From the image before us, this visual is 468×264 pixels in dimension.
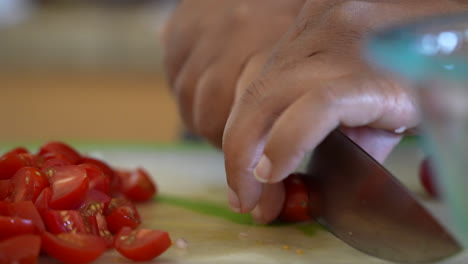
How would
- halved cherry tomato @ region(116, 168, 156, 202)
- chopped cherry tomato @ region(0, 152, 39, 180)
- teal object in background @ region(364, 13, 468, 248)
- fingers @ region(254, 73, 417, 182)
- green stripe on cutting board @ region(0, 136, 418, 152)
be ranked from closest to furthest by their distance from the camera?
1. teal object in background @ region(364, 13, 468, 248)
2. fingers @ region(254, 73, 417, 182)
3. chopped cherry tomato @ region(0, 152, 39, 180)
4. halved cherry tomato @ region(116, 168, 156, 202)
5. green stripe on cutting board @ region(0, 136, 418, 152)

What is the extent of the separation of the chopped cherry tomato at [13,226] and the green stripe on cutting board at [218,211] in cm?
39

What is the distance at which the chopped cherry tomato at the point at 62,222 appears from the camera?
2.67ft

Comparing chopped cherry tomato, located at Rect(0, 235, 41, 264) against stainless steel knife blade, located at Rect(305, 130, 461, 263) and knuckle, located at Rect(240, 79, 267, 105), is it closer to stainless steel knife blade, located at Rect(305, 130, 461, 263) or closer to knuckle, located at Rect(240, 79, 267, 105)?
knuckle, located at Rect(240, 79, 267, 105)

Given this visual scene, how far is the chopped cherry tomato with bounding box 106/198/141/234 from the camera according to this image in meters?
0.93

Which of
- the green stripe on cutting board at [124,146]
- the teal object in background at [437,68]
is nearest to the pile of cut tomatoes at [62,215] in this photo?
the teal object in background at [437,68]

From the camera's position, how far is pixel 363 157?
84 centimetres

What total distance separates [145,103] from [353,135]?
438 centimetres

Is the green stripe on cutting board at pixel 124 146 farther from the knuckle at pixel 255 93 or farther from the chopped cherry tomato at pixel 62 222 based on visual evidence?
the knuckle at pixel 255 93

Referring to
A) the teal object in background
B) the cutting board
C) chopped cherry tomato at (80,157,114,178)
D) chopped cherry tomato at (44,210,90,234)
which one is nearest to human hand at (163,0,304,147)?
the cutting board

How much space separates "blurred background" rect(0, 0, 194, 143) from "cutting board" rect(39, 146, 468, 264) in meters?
3.22

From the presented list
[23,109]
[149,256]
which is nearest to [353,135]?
[149,256]

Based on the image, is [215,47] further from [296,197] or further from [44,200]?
[44,200]

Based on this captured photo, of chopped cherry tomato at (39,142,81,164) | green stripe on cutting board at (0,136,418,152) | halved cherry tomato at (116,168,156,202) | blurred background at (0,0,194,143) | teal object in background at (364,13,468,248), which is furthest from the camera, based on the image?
blurred background at (0,0,194,143)

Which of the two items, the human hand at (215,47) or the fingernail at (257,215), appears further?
the human hand at (215,47)
